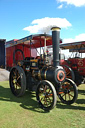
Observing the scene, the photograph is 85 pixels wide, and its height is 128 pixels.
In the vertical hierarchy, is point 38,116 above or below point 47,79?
below

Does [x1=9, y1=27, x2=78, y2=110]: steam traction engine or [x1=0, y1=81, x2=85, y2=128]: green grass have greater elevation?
[x1=9, y1=27, x2=78, y2=110]: steam traction engine

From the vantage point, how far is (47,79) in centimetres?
364

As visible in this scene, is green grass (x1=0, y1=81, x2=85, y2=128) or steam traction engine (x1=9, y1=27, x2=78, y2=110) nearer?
green grass (x1=0, y1=81, x2=85, y2=128)

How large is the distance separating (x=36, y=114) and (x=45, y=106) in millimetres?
389

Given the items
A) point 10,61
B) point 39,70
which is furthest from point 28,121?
point 10,61

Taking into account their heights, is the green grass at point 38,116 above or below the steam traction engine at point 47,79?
below

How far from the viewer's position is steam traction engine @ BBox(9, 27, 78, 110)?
3328mm

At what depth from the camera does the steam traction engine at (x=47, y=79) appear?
333 cm

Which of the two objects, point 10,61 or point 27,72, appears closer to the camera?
point 27,72

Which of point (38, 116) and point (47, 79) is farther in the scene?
point (47, 79)

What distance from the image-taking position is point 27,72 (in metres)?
4.69

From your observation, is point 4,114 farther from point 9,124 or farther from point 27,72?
point 27,72

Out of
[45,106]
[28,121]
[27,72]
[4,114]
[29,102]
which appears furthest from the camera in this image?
[27,72]

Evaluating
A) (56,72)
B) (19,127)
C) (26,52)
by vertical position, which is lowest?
(19,127)
